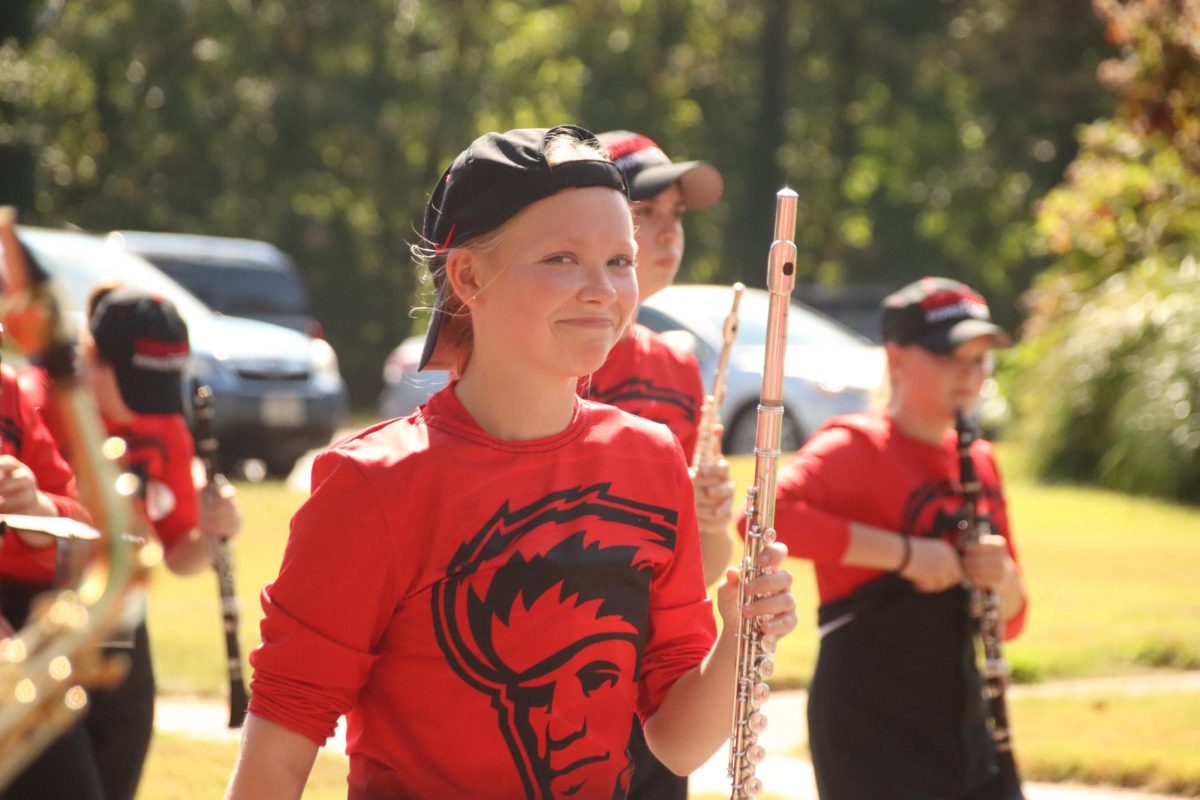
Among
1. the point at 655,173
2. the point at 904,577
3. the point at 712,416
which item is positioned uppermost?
the point at 655,173

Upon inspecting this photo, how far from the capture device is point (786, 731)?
7203 mm

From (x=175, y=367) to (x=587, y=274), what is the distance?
2556mm

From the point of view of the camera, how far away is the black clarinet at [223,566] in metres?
5.63

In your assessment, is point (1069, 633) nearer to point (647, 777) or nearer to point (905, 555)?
point (905, 555)

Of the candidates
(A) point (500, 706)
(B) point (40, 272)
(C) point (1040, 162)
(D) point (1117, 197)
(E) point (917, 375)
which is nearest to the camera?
(B) point (40, 272)

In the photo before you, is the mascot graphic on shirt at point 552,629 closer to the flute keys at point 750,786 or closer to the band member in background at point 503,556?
the band member in background at point 503,556

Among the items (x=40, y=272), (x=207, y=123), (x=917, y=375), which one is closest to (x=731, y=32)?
(x=207, y=123)

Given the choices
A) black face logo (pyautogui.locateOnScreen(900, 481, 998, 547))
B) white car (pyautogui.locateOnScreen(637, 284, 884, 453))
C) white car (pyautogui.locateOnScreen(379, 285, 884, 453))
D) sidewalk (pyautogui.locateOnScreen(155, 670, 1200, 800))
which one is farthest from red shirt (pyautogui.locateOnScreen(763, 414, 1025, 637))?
white car (pyautogui.locateOnScreen(637, 284, 884, 453))

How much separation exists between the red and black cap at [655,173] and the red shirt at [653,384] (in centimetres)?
36

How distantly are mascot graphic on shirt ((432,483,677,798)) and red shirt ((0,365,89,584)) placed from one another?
4.65ft

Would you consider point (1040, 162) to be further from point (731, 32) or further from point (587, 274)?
point (587, 274)

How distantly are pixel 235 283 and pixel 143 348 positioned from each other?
49.8ft

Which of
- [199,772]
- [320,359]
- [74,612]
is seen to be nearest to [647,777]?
[74,612]

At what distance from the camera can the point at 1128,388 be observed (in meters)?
15.7
